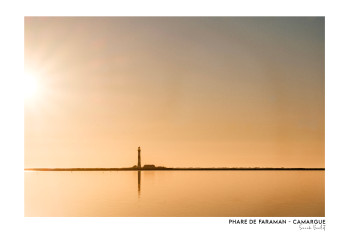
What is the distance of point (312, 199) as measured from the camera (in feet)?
28.4

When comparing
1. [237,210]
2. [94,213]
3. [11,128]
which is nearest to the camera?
[11,128]

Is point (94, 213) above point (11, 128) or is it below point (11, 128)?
below

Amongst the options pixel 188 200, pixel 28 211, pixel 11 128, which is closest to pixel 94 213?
pixel 28 211

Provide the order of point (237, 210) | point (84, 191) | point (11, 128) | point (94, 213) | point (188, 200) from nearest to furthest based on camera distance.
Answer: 1. point (11, 128)
2. point (94, 213)
3. point (237, 210)
4. point (188, 200)
5. point (84, 191)
